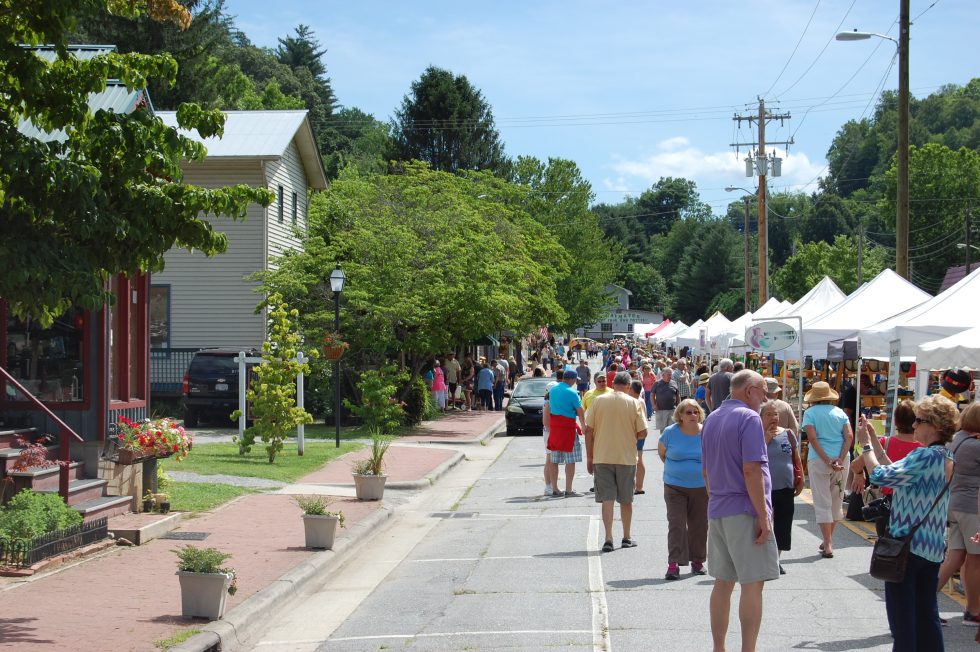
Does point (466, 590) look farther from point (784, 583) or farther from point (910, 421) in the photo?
point (910, 421)

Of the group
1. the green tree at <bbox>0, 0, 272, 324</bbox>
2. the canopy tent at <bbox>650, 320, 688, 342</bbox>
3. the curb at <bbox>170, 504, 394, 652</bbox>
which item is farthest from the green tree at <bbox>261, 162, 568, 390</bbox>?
the canopy tent at <bbox>650, 320, 688, 342</bbox>

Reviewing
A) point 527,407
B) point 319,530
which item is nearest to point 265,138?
Result: point 527,407

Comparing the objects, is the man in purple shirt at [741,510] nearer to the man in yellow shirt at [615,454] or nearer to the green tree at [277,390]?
the man in yellow shirt at [615,454]

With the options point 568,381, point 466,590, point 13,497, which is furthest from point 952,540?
point 13,497

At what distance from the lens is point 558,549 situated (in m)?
11.4

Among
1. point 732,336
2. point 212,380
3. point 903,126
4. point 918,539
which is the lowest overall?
point 918,539

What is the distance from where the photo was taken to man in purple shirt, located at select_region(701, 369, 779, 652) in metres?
6.63

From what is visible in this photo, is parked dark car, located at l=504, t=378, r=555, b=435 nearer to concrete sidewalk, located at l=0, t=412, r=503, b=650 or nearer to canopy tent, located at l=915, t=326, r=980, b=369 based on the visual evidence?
concrete sidewalk, located at l=0, t=412, r=503, b=650

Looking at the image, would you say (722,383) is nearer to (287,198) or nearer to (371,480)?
(371,480)

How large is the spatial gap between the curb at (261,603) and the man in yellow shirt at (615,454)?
2926 mm

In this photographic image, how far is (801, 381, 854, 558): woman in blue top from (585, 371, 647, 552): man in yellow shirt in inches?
73.3

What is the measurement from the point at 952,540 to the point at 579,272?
199 ft

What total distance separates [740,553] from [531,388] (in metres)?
22.6

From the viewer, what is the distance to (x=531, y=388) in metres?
29.3
